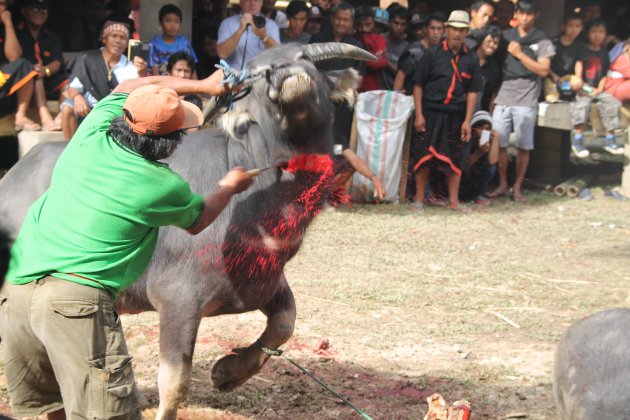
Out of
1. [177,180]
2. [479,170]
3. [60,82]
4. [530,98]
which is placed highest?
[177,180]

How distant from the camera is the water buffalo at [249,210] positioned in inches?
152

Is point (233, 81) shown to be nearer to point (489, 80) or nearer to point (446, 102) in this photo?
point (446, 102)

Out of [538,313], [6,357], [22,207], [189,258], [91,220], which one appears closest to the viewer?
[91,220]

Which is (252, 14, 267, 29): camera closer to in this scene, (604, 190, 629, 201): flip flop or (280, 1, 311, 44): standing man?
(280, 1, 311, 44): standing man

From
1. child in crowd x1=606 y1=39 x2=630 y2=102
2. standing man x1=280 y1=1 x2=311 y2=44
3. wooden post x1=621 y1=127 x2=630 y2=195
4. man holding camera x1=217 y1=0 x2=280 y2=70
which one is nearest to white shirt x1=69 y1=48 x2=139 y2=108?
man holding camera x1=217 y1=0 x2=280 y2=70

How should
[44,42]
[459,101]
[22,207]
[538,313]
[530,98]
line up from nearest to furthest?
[22,207] < [538,313] < [44,42] < [459,101] < [530,98]

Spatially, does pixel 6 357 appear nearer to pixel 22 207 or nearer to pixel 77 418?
pixel 77 418

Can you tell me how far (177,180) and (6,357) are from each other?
3.50 feet

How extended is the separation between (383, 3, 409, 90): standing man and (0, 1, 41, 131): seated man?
4.12 metres

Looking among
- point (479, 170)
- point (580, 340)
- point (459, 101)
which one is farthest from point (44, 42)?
point (580, 340)

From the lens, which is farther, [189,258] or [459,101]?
[459,101]

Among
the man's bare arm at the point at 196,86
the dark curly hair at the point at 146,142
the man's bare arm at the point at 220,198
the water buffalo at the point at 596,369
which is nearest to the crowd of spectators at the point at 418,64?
the man's bare arm at the point at 196,86

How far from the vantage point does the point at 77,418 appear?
3193mm

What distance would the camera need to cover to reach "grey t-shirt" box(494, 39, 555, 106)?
10359 mm
